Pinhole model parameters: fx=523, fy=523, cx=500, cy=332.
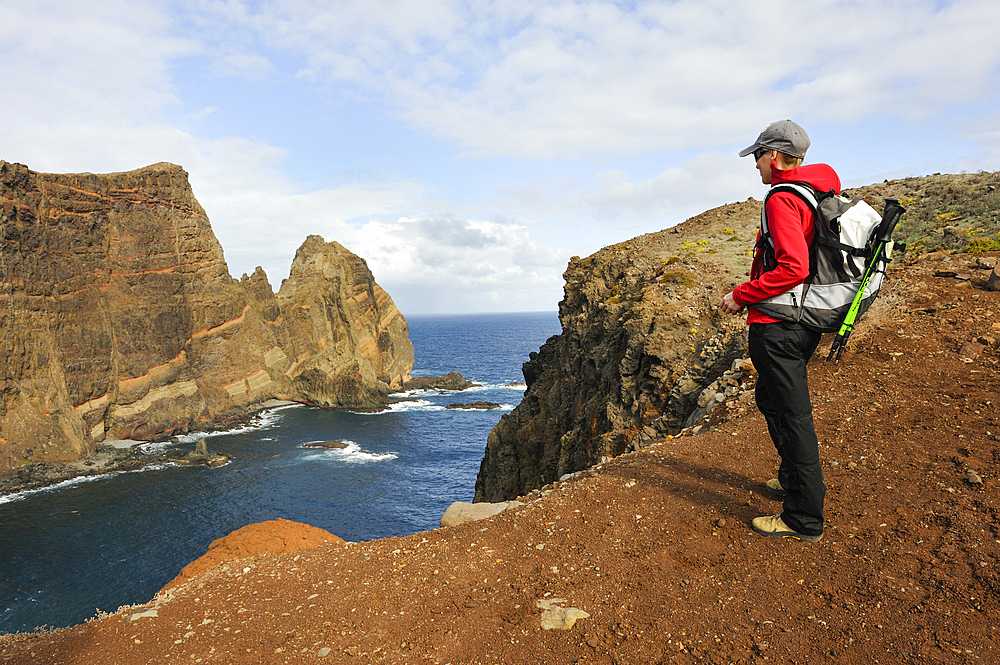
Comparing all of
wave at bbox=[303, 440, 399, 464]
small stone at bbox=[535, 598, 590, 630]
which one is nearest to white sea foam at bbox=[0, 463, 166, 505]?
wave at bbox=[303, 440, 399, 464]

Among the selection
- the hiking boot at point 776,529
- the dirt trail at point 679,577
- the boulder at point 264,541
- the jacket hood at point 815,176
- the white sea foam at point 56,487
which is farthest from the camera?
the white sea foam at point 56,487

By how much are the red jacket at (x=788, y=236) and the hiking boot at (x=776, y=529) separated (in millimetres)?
1984

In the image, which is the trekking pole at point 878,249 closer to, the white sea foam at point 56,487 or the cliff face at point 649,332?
the cliff face at point 649,332

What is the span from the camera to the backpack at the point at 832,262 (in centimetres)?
481

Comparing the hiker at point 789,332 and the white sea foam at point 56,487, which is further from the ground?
the hiker at point 789,332

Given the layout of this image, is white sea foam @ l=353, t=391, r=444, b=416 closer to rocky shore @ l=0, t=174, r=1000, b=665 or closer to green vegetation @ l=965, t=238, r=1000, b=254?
green vegetation @ l=965, t=238, r=1000, b=254

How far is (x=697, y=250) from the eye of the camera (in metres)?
23.4

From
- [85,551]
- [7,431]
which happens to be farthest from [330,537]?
[7,431]

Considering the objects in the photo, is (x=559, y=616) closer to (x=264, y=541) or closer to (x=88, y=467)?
(x=264, y=541)

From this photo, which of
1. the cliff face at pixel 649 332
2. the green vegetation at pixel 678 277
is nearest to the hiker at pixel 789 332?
the cliff face at pixel 649 332

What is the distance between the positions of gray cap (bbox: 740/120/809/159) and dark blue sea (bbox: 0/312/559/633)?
39704mm

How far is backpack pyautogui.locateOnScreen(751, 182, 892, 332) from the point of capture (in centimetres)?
481

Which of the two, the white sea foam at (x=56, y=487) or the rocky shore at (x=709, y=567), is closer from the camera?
the rocky shore at (x=709, y=567)

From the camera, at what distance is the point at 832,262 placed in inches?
194
